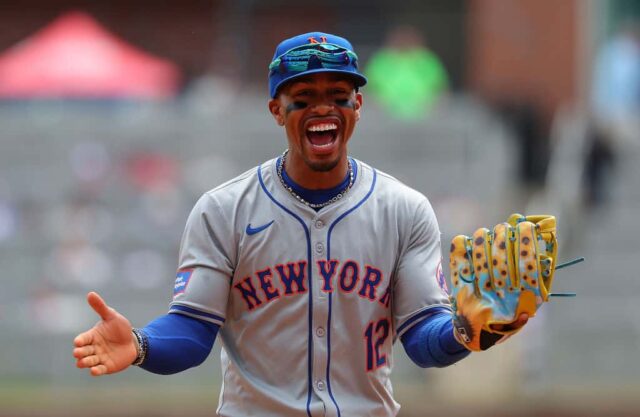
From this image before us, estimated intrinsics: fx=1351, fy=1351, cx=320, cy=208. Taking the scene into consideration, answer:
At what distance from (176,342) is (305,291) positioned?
44cm

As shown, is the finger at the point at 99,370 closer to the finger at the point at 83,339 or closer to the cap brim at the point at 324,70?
the finger at the point at 83,339

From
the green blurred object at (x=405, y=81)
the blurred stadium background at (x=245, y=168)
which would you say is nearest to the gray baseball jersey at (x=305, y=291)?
the blurred stadium background at (x=245, y=168)

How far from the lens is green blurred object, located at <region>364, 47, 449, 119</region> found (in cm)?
1505

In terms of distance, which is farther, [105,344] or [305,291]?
[305,291]

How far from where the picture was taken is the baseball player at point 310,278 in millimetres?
4270

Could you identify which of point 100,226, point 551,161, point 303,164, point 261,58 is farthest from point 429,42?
point 303,164

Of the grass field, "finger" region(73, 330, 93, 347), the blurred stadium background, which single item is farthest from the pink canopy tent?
"finger" region(73, 330, 93, 347)

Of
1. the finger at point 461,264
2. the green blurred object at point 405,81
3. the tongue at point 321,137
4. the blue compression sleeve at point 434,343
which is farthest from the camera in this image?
the green blurred object at point 405,81

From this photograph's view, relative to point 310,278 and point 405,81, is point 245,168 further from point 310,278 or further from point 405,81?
point 310,278

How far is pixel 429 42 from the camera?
56.6 feet

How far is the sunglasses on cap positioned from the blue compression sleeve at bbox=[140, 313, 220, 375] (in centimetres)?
86

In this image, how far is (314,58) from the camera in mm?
4227

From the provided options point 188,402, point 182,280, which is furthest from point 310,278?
point 188,402

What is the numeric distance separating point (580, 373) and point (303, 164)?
9.55m
